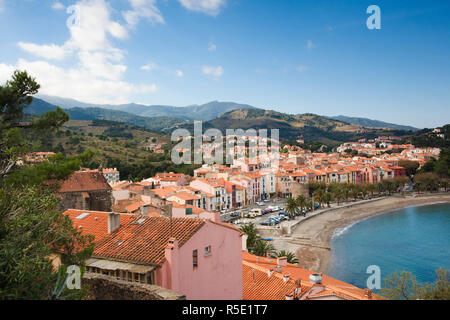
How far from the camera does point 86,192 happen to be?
1939 centimetres

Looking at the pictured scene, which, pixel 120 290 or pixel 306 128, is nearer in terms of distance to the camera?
pixel 120 290

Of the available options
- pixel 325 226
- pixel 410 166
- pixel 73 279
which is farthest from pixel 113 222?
pixel 410 166

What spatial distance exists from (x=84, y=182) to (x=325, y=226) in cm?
2938

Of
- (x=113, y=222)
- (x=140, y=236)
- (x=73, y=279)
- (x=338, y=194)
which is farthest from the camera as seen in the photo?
(x=338, y=194)

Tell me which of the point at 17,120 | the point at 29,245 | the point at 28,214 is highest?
the point at 17,120

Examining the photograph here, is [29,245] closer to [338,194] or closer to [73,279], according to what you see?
[73,279]

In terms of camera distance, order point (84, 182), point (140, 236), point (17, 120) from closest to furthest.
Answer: point (140, 236)
point (17, 120)
point (84, 182)

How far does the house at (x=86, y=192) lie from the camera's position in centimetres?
1878

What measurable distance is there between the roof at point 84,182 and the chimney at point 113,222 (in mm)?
9908

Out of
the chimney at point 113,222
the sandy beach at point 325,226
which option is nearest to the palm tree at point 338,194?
the sandy beach at point 325,226

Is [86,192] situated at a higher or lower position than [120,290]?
higher

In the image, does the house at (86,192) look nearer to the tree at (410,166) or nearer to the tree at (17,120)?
the tree at (17,120)

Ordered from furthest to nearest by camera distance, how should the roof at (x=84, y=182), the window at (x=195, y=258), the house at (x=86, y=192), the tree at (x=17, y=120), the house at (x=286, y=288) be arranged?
the roof at (x=84, y=182)
the house at (x=86, y=192)
the house at (x=286, y=288)
the tree at (x=17, y=120)
the window at (x=195, y=258)
